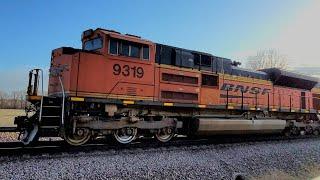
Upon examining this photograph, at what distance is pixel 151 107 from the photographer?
1148 cm

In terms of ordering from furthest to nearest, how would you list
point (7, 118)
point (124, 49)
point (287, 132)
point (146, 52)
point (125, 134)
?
point (7, 118) → point (287, 132) → point (146, 52) → point (124, 49) → point (125, 134)

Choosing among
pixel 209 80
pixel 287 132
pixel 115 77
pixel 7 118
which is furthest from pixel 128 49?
pixel 7 118

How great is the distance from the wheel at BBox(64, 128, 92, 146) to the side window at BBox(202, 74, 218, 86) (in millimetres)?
5312

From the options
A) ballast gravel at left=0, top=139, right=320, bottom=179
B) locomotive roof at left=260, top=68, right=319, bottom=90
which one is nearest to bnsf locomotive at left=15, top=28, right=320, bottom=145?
ballast gravel at left=0, top=139, right=320, bottom=179

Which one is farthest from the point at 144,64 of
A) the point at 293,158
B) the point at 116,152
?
the point at 293,158

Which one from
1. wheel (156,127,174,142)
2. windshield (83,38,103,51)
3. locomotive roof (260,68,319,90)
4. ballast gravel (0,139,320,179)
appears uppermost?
windshield (83,38,103,51)

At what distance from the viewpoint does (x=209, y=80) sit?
13.4 m

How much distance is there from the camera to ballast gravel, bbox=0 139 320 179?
22.6ft

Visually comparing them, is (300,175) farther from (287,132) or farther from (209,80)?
(287,132)

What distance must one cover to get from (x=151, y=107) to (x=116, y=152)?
2716mm

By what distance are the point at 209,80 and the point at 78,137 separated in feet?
19.6

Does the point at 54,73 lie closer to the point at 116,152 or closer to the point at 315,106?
the point at 116,152

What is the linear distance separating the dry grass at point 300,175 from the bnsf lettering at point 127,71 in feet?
16.4

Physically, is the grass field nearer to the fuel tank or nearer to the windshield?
the windshield
